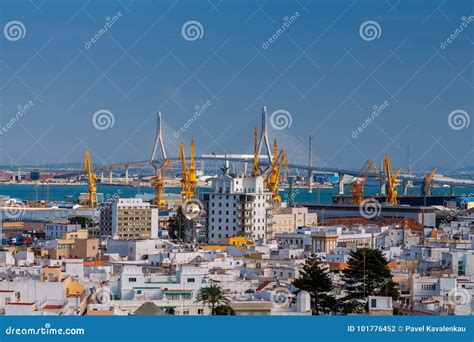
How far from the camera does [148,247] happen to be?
12.6m

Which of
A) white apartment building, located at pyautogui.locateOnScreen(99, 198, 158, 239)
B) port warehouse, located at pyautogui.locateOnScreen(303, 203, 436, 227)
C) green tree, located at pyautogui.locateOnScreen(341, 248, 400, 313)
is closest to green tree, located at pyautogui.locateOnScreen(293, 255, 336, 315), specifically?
green tree, located at pyautogui.locateOnScreen(341, 248, 400, 313)

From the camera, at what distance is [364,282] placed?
8023mm

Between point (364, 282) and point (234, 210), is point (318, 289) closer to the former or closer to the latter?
point (364, 282)

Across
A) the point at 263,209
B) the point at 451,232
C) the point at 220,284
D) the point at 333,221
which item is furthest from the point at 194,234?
the point at 220,284

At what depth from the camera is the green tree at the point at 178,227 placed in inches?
653

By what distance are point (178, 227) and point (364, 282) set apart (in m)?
9.02

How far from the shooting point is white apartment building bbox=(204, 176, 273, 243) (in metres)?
16.1

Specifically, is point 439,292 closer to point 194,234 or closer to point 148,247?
point 148,247

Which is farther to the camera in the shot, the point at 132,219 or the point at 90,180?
the point at 90,180

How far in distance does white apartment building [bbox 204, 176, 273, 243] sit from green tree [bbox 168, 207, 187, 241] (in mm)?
496

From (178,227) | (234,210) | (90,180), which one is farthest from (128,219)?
(90,180)

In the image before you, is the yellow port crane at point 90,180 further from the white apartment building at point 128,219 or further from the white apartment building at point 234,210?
the white apartment building at point 234,210

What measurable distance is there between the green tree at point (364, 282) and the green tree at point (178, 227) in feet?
25.7

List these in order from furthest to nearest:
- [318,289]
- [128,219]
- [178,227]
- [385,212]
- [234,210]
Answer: [385,212]
[128,219]
[178,227]
[234,210]
[318,289]
